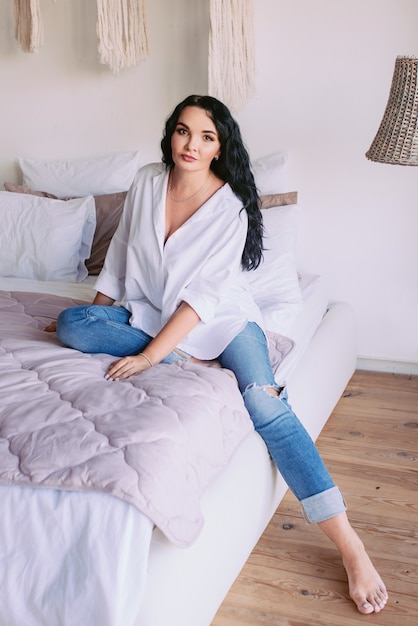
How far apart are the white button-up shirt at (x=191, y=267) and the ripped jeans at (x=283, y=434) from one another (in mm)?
79

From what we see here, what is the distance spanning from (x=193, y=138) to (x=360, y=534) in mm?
1087

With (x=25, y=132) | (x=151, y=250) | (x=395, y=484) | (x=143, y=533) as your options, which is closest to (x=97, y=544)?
(x=143, y=533)

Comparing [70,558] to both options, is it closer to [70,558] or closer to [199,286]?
[70,558]

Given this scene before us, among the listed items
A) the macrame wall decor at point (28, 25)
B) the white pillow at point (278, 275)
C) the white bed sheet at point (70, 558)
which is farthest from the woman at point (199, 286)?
the macrame wall decor at point (28, 25)

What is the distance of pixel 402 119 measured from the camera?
2.45 metres

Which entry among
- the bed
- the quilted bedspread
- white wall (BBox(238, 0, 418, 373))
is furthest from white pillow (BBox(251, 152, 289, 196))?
the quilted bedspread

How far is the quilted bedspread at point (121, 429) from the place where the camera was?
4.71 ft

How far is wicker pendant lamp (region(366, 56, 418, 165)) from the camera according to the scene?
2.43 meters

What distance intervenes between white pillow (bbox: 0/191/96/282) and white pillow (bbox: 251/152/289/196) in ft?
2.16

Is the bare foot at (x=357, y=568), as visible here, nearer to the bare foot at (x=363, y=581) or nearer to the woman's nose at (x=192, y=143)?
the bare foot at (x=363, y=581)

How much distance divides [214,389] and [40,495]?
1.71ft

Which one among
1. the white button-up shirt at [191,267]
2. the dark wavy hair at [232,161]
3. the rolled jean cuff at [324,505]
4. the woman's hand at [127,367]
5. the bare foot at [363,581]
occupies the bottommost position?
the bare foot at [363,581]

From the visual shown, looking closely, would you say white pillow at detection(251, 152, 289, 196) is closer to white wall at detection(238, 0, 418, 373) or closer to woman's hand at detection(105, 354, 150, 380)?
white wall at detection(238, 0, 418, 373)

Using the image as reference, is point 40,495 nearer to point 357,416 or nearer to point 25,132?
point 357,416
